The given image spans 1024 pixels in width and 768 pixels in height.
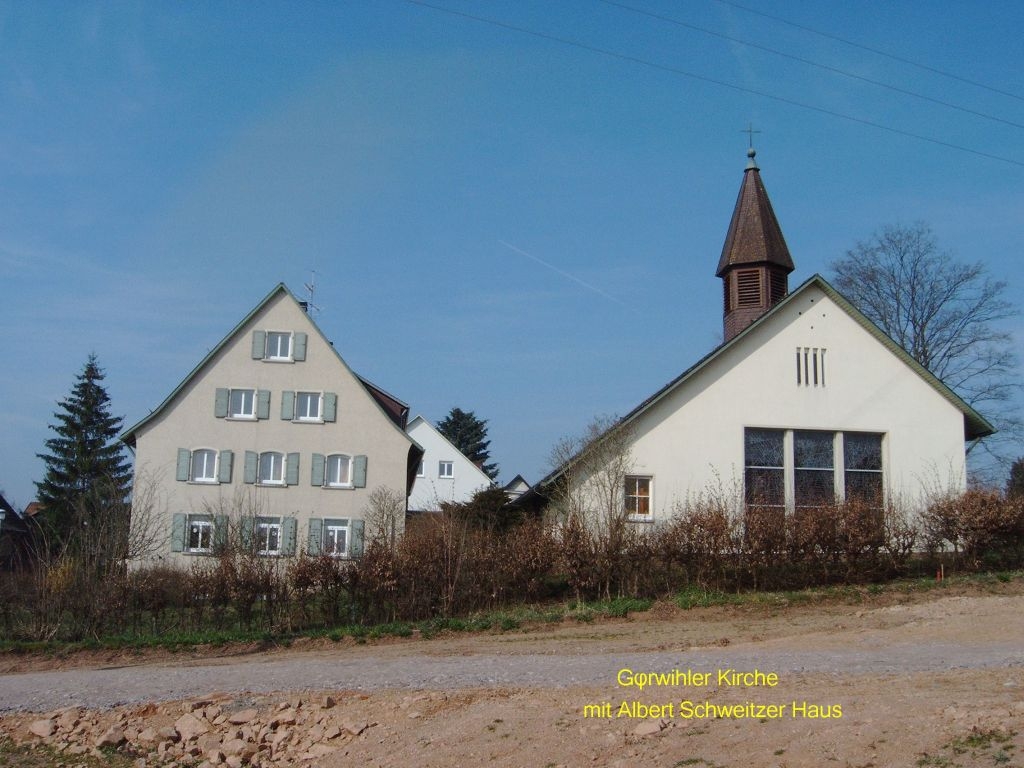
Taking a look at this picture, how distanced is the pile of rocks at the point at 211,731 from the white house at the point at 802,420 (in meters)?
16.4

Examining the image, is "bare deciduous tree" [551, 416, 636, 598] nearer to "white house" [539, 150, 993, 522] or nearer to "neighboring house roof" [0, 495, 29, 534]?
"white house" [539, 150, 993, 522]

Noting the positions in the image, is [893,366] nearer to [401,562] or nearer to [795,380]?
[795,380]

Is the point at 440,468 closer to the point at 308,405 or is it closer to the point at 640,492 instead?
the point at 308,405

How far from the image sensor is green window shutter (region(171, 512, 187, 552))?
31234 millimetres

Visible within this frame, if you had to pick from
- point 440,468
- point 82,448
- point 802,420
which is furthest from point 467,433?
point 802,420

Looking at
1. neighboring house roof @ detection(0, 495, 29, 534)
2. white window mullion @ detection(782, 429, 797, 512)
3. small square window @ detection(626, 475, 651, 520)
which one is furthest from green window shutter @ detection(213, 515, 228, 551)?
neighboring house roof @ detection(0, 495, 29, 534)

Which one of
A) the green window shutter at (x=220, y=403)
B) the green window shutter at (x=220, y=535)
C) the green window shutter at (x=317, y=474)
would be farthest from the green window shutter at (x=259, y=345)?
the green window shutter at (x=220, y=535)

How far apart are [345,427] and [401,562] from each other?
1408 centimetres

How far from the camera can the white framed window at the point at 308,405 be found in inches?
1308

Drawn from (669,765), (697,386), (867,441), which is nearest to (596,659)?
(669,765)

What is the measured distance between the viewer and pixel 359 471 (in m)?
32.9

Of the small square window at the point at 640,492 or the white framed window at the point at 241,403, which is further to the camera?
the white framed window at the point at 241,403

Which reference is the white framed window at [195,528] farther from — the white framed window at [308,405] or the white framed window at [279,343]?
the white framed window at [279,343]

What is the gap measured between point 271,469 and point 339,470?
90.5 inches
